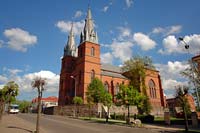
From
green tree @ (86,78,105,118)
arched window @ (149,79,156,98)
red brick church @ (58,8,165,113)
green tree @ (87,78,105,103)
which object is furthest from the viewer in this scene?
arched window @ (149,79,156,98)

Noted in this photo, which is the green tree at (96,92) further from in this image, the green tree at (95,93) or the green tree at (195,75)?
the green tree at (195,75)

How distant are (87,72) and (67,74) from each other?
12.8 meters

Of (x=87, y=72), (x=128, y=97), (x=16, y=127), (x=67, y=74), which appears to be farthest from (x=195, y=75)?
(x=67, y=74)

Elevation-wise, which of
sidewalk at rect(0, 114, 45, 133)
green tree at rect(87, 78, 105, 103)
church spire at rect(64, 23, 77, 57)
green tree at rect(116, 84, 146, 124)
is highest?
church spire at rect(64, 23, 77, 57)

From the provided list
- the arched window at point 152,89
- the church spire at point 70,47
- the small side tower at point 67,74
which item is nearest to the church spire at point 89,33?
the church spire at point 70,47

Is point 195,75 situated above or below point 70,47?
below

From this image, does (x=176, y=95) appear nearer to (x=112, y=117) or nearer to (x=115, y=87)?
(x=112, y=117)

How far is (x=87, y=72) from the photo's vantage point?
181 ft

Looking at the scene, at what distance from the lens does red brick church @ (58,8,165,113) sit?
183 feet

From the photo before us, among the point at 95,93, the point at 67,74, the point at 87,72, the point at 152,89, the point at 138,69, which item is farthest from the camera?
the point at 152,89

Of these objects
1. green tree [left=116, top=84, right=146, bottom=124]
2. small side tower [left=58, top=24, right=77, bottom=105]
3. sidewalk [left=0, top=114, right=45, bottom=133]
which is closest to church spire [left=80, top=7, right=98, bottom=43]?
small side tower [left=58, top=24, right=77, bottom=105]

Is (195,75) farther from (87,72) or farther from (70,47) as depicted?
(70,47)

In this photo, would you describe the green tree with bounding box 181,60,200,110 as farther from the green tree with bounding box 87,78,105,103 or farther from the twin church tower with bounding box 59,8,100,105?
the twin church tower with bounding box 59,8,100,105

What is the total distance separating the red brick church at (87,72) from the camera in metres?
55.9
